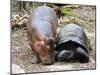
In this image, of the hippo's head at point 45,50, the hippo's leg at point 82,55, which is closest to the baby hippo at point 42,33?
the hippo's head at point 45,50

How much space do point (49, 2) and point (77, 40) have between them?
0.51 m

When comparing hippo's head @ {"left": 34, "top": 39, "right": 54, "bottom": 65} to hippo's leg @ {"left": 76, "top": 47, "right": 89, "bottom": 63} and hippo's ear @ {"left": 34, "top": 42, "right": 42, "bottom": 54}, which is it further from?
hippo's leg @ {"left": 76, "top": 47, "right": 89, "bottom": 63}

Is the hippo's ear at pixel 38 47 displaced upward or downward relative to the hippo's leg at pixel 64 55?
upward

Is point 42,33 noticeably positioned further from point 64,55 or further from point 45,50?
point 64,55

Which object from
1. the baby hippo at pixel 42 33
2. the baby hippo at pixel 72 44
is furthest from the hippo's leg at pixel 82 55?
the baby hippo at pixel 42 33

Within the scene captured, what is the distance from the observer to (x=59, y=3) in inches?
89.4

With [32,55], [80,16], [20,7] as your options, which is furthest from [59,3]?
[32,55]

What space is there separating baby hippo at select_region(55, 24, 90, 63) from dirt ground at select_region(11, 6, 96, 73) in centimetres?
7

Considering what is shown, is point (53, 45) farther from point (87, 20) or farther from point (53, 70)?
point (87, 20)

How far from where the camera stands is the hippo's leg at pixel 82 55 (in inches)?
90.7

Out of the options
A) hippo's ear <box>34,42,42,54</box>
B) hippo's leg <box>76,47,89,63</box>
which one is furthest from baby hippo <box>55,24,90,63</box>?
hippo's ear <box>34,42,42,54</box>

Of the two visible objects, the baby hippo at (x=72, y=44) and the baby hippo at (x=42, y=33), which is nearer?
the baby hippo at (x=42, y=33)

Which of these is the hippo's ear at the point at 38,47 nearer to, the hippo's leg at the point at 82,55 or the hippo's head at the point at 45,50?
the hippo's head at the point at 45,50

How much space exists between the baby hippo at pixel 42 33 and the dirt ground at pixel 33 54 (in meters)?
0.06
